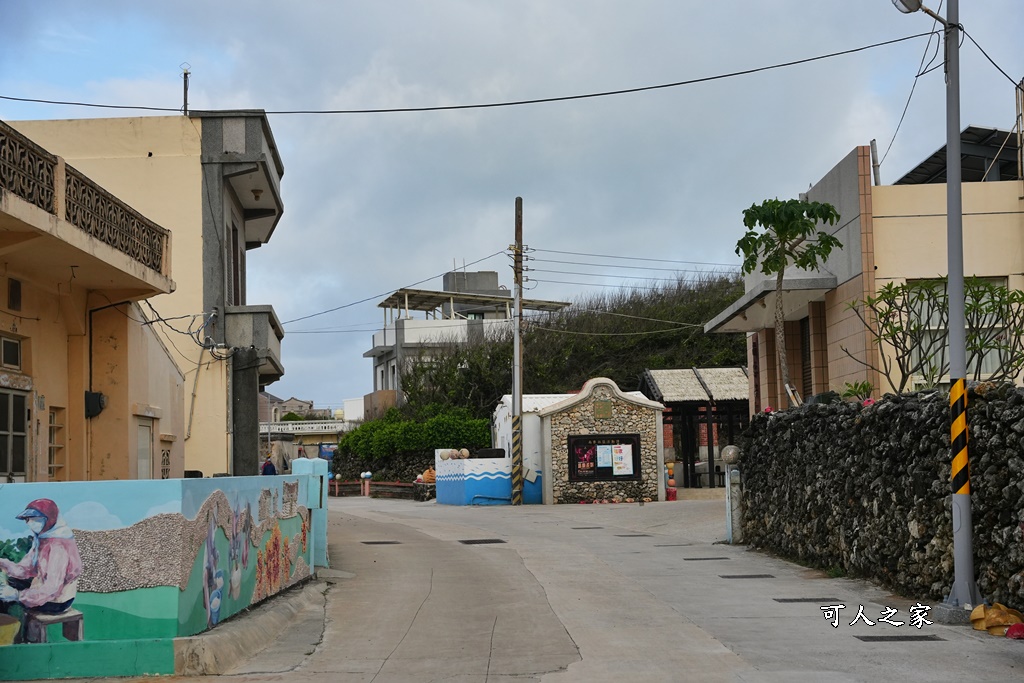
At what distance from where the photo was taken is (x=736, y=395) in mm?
40156

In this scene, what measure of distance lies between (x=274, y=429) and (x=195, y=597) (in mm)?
64862

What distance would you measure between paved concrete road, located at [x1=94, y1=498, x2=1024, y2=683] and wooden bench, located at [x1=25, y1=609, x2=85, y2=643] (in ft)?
4.25

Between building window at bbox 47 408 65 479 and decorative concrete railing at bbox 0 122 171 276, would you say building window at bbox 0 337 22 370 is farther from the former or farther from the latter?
decorative concrete railing at bbox 0 122 171 276

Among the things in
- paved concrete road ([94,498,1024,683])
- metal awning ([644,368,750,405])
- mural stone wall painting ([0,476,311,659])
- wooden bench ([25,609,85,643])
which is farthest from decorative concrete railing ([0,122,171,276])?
metal awning ([644,368,750,405])

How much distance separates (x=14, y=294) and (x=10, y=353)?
70 cm

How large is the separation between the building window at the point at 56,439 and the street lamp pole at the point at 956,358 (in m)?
11.0

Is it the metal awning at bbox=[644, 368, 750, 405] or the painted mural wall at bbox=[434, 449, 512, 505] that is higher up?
the metal awning at bbox=[644, 368, 750, 405]

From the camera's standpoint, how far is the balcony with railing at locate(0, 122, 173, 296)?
10562 millimetres

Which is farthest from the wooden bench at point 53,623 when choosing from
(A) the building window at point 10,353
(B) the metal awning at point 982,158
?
(B) the metal awning at point 982,158

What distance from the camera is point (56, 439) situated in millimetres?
14391

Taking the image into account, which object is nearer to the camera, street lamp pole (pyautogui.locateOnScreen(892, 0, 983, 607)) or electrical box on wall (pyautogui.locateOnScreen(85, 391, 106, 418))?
street lamp pole (pyautogui.locateOnScreen(892, 0, 983, 607))

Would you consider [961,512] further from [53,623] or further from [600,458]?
[600,458]

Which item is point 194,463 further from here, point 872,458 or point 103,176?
point 872,458

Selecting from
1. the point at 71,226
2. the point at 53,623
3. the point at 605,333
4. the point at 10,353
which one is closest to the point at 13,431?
the point at 10,353
